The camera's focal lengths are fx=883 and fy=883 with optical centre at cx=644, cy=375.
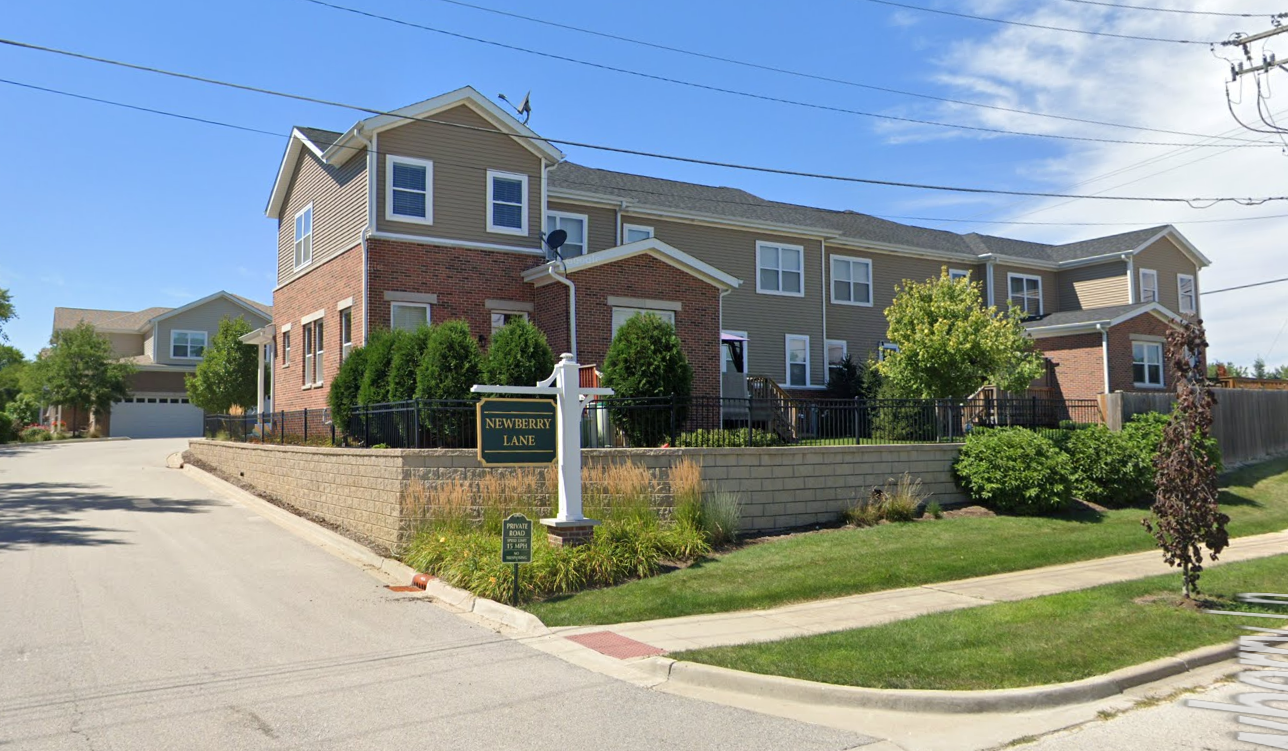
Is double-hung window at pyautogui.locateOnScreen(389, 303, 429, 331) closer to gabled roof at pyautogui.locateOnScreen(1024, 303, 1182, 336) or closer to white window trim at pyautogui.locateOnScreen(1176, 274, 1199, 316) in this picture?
gabled roof at pyautogui.locateOnScreen(1024, 303, 1182, 336)

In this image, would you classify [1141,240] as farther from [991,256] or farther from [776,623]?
[776,623]

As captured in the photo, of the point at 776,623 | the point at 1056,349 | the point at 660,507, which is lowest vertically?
the point at 776,623

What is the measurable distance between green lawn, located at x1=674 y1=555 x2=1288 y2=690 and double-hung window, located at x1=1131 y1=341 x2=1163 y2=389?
2205 centimetres

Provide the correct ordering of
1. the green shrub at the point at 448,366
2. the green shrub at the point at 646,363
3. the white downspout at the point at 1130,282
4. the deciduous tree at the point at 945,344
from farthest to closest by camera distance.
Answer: the white downspout at the point at 1130,282
the deciduous tree at the point at 945,344
the green shrub at the point at 646,363
the green shrub at the point at 448,366

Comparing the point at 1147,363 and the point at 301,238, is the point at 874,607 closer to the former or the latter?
the point at 301,238

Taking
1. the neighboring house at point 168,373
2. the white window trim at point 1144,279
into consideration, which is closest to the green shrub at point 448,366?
the white window trim at point 1144,279

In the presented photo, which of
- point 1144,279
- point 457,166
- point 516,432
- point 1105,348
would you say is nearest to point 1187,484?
point 516,432

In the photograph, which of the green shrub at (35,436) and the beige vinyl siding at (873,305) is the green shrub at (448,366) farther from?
the green shrub at (35,436)

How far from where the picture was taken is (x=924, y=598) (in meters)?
10.7

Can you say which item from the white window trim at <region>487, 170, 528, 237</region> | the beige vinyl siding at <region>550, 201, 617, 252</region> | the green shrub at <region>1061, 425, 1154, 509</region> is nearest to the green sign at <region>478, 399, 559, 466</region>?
the white window trim at <region>487, 170, 528, 237</region>

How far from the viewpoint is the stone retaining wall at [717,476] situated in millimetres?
12812

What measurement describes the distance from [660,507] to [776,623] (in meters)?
4.14

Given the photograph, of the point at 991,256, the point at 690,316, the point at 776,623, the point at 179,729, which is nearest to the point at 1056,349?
the point at 991,256

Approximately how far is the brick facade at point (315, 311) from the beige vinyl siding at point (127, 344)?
3515 cm
